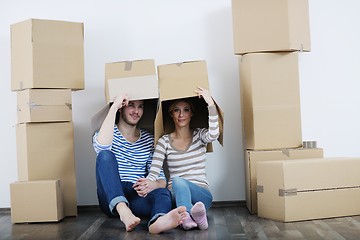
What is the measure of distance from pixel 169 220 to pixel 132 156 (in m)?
0.60

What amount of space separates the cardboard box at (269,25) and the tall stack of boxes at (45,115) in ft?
2.82

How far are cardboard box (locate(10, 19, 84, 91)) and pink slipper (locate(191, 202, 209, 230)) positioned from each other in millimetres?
979

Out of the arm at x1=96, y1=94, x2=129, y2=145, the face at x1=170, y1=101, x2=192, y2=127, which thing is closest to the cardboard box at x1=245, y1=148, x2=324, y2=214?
the face at x1=170, y1=101, x2=192, y2=127

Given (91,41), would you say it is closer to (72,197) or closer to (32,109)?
(32,109)

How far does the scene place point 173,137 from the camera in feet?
8.13

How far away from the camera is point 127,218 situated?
2078mm

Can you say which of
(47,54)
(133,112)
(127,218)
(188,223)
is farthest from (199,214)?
(47,54)

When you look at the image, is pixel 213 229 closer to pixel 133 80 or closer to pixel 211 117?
pixel 211 117

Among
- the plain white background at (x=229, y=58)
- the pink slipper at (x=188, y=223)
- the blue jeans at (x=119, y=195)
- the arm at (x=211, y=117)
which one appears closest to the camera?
the pink slipper at (x=188, y=223)

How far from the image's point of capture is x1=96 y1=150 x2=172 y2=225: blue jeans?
215cm

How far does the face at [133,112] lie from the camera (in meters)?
2.42

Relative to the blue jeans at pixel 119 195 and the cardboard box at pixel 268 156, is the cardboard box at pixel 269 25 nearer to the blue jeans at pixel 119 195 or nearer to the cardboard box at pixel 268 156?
the cardboard box at pixel 268 156

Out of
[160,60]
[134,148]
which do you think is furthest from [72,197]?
[160,60]

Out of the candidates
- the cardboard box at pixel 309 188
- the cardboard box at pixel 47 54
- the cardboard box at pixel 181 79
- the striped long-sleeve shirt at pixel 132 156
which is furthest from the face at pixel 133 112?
the cardboard box at pixel 309 188
